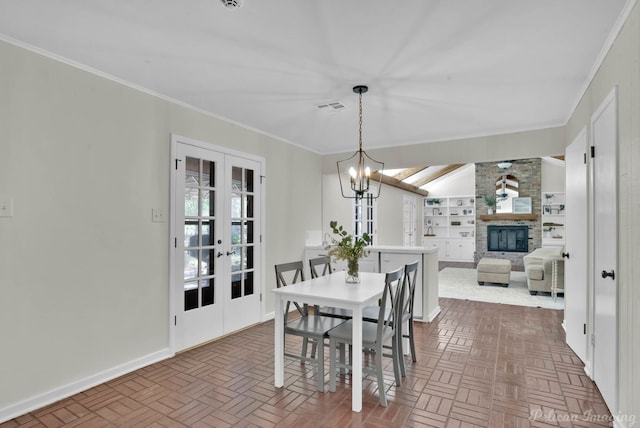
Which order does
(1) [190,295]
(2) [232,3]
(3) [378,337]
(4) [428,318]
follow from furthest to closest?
(4) [428,318] → (1) [190,295] → (3) [378,337] → (2) [232,3]

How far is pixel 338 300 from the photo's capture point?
2490mm

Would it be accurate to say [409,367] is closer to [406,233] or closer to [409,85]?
[409,85]

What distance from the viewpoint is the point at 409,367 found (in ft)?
10.2

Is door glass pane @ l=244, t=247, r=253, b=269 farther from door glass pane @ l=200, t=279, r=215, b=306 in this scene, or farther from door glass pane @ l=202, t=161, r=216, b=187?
door glass pane @ l=202, t=161, r=216, b=187

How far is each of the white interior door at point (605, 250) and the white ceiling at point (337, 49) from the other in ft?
1.78

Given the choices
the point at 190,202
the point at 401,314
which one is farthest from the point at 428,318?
the point at 190,202

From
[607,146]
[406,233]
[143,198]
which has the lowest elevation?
[406,233]

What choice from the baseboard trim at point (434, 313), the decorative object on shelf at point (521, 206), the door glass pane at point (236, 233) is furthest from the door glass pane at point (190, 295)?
the decorative object on shelf at point (521, 206)

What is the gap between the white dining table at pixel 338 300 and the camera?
→ 2.44 metres

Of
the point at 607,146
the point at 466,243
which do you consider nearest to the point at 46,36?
the point at 607,146

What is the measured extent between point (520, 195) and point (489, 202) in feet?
2.81

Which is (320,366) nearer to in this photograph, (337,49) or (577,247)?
(337,49)

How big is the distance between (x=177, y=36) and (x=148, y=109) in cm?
117

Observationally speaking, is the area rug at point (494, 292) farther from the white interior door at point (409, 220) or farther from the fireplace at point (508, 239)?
the white interior door at point (409, 220)
